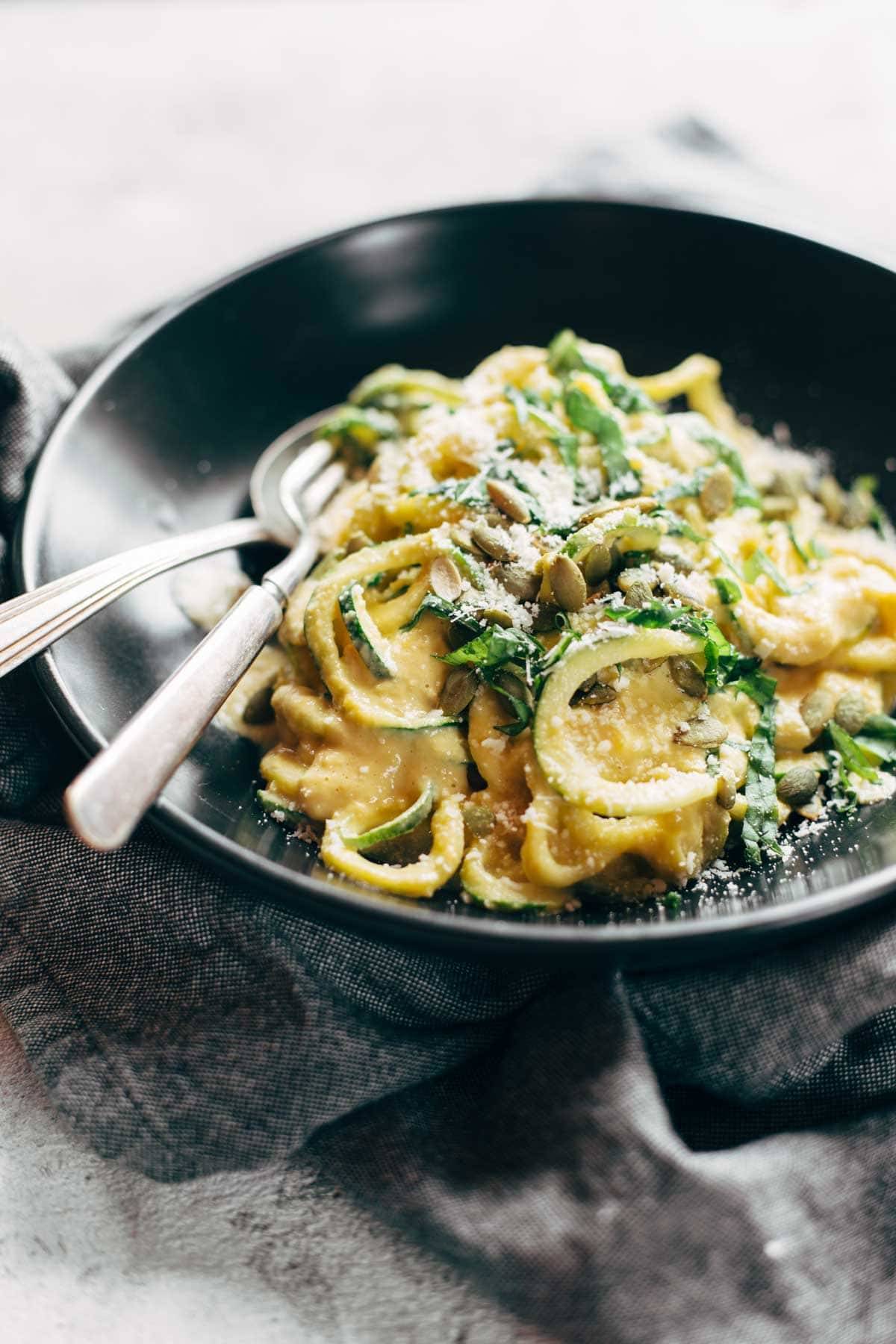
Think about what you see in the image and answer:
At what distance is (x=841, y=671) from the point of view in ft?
12.2

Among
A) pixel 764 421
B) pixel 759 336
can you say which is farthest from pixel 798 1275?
pixel 759 336

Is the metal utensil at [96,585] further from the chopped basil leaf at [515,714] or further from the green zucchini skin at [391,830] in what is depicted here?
the chopped basil leaf at [515,714]

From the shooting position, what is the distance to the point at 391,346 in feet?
15.8

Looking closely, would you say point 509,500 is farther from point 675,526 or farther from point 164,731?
point 164,731

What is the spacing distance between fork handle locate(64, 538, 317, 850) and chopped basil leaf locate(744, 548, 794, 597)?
1461 mm

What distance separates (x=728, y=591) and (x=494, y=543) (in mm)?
702

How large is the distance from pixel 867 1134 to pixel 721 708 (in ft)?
3.85

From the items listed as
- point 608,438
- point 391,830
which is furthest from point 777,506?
point 391,830

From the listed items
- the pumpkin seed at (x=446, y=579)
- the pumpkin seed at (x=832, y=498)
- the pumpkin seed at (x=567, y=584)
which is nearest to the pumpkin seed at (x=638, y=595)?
the pumpkin seed at (x=567, y=584)

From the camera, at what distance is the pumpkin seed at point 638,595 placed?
10.8 feet

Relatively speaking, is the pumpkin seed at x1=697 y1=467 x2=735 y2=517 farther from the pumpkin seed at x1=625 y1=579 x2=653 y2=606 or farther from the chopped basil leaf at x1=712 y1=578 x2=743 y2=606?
the pumpkin seed at x1=625 y1=579 x2=653 y2=606

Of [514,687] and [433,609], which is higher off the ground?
[433,609]

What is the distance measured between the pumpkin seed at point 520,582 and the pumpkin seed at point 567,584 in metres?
0.08

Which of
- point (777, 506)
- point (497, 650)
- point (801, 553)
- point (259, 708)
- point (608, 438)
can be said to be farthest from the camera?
point (777, 506)
